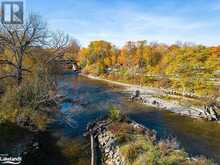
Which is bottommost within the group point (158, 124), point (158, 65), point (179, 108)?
point (158, 124)

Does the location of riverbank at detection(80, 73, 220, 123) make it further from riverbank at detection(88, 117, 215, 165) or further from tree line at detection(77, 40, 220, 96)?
riverbank at detection(88, 117, 215, 165)

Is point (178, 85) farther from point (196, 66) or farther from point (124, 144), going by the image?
point (124, 144)

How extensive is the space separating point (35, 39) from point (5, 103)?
6.43 meters

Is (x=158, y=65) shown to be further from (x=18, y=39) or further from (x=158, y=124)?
(x=18, y=39)

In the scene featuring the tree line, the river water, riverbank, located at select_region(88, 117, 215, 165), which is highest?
the tree line

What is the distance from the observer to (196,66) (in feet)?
170

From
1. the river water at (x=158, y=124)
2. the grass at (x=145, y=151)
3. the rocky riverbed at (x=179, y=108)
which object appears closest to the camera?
the grass at (x=145, y=151)

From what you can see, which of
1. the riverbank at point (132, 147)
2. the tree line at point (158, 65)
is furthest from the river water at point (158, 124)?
the tree line at point (158, 65)

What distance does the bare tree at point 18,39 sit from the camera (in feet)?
73.0

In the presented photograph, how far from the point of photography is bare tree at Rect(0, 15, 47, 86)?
73.0 feet

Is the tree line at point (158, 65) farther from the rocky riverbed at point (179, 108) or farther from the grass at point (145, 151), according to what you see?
the grass at point (145, 151)

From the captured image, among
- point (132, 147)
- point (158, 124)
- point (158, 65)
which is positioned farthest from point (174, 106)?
point (158, 65)

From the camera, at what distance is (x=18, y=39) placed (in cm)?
2250

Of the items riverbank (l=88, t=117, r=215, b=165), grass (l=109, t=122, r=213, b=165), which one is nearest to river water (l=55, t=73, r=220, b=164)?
riverbank (l=88, t=117, r=215, b=165)
